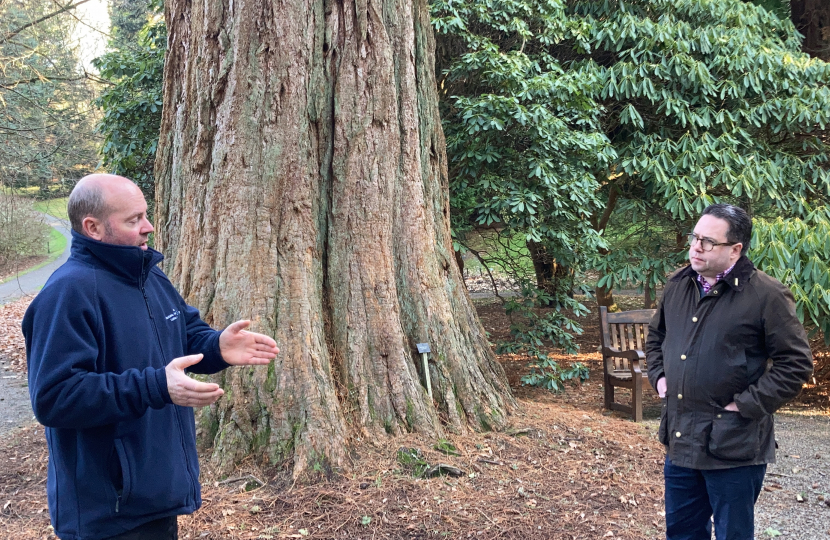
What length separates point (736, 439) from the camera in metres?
2.71

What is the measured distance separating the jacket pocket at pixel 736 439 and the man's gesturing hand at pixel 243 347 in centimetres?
193

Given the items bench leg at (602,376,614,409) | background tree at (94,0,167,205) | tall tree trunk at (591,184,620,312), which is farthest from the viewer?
tall tree trunk at (591,184,620,312)

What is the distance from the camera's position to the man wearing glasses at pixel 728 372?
2682mm

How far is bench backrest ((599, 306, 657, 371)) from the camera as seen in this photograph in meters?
7.11

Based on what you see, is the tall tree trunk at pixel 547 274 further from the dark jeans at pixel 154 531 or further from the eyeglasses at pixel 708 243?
the dark jeans at pixel 154 531

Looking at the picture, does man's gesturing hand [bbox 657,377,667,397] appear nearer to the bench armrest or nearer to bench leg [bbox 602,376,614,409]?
the bench armrest

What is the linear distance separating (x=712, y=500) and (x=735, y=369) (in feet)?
2.02

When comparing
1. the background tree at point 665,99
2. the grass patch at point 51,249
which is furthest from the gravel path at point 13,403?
the grass patch at point 51,249

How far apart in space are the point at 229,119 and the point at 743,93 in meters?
6.77

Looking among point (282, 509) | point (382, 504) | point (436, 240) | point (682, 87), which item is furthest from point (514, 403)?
point (682, 87)

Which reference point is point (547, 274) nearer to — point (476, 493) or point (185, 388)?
point (476, 493)

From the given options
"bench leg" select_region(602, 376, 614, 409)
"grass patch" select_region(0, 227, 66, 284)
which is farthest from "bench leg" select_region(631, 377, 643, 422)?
"grass patch" select_region(0, 227, 66, 284)

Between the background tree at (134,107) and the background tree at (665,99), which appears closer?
the background tree at (665,99)

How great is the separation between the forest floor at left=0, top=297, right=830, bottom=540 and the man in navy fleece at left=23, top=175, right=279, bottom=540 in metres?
1.56
